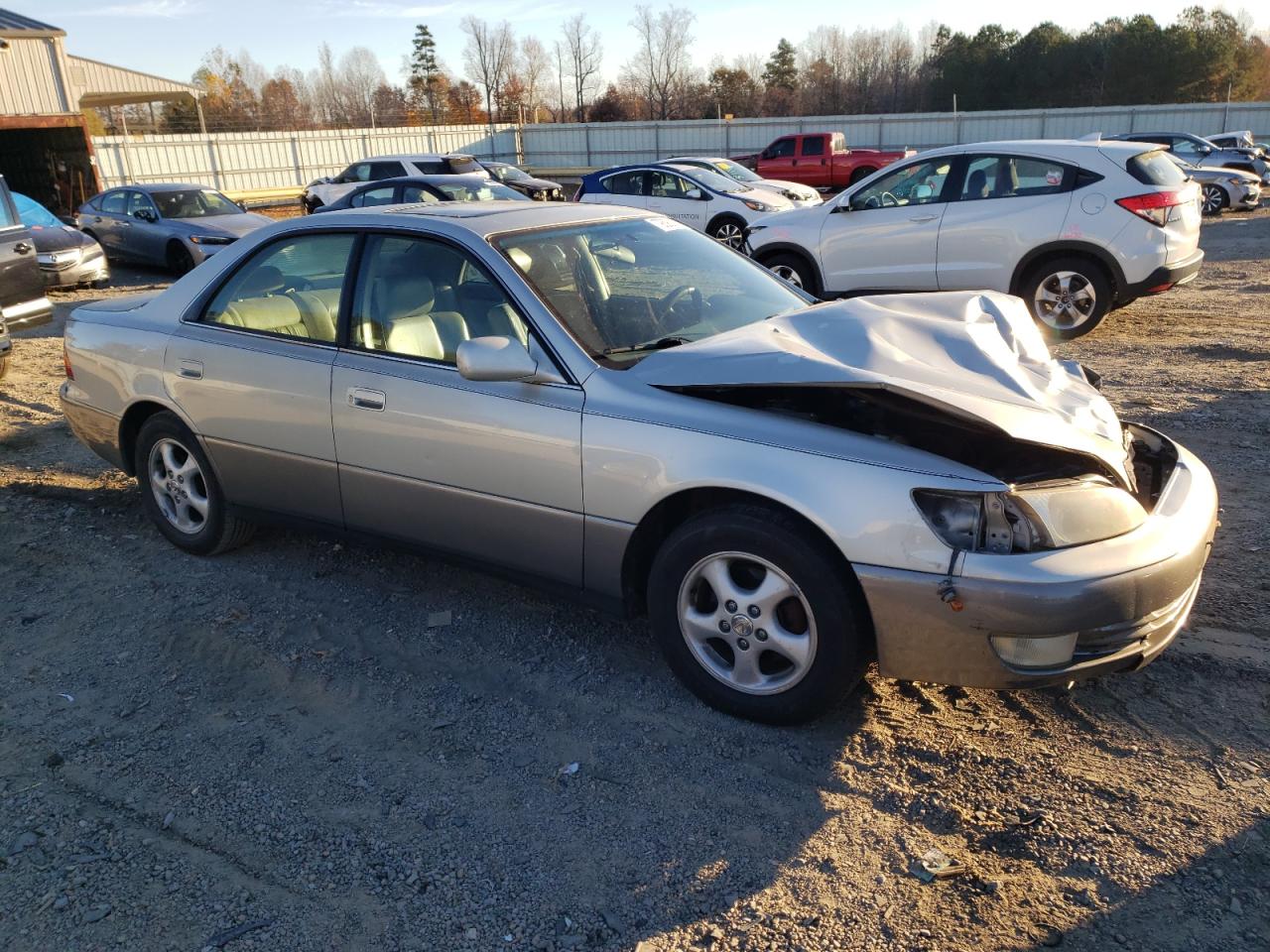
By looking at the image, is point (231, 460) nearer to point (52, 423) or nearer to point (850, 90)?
point (52, 423)

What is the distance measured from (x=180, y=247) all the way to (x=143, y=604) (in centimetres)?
1273

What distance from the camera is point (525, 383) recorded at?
3.54 meters

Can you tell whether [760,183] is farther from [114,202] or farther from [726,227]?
[114,202]

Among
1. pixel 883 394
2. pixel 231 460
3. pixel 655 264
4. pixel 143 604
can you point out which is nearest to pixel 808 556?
pixel 883 394

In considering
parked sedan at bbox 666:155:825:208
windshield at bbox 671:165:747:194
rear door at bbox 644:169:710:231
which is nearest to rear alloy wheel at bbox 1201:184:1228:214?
parked sedan at bbox 666:155:825:208

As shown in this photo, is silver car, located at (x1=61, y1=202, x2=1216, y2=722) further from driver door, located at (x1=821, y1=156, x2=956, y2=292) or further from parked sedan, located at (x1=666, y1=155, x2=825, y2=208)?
parked sedan, located at (x1=666, y1=155, x2=825, y2=208)

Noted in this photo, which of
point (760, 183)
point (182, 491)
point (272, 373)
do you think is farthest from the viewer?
point (760, 183)

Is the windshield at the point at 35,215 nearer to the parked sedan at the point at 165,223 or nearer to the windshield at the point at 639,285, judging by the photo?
the parked sedan at the point at 165,223

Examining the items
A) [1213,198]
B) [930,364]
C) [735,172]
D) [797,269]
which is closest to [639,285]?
[930,364]

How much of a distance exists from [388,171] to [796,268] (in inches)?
496

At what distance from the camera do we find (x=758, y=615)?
10.5 feet

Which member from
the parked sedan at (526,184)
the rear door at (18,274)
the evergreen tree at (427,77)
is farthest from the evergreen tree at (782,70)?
the rear door at (18,274)

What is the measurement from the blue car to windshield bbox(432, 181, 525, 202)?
1380 millimetres

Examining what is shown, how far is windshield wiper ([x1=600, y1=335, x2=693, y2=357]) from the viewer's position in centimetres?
365
